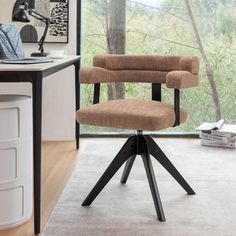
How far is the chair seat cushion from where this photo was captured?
1.96 metres

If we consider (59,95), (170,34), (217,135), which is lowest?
(217,135)

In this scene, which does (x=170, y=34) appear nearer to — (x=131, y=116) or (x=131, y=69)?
(x=131, y=69)

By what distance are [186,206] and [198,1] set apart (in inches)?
83.9

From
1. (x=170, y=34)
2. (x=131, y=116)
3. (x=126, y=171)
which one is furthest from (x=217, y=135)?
(x=131, y=116)

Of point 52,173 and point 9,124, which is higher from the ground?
point 9,124

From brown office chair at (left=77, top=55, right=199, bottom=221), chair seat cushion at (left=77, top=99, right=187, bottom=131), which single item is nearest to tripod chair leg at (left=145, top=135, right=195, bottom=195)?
brown office chair at (left=77, top=55, right=199, bottom=221)

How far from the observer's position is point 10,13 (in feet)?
11.7

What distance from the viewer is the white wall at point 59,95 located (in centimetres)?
366

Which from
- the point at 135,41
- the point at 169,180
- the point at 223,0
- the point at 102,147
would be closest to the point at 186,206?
the point at 169,180

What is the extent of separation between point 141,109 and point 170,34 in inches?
73.0

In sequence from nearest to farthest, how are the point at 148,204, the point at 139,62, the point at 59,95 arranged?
the point at 148,204
the point at 139,62
the point at 59,95

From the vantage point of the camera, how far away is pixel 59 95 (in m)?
3.73

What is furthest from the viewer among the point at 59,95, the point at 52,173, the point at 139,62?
the point at 59,95

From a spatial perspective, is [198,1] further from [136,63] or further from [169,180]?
[169,180]
